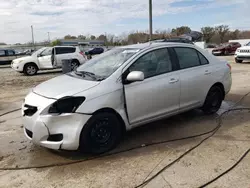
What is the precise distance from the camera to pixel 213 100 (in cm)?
567

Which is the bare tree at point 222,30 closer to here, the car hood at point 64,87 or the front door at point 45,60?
the front door at point 45,60

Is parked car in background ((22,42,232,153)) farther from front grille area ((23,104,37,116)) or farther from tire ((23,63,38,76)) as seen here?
tire ((23,63,38,76))

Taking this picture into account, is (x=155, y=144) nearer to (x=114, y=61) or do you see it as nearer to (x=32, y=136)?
(x=114, y=61)

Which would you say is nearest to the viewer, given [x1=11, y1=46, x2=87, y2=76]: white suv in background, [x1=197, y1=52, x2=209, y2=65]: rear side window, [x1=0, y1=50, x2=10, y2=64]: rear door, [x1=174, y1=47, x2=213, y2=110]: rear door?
[x1=174, y1=47, x2=213, y2=110]: rear door

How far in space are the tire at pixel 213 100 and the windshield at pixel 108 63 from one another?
6.59 ft

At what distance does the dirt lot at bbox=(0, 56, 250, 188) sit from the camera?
10.7 feet

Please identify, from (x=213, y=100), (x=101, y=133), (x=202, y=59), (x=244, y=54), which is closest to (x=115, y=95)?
(x=101, y=133)

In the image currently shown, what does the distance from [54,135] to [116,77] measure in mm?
1239

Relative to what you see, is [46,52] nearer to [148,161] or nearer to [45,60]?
[45,60]

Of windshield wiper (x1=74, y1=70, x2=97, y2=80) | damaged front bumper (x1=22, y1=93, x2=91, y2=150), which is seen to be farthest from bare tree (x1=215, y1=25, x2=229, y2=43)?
damaged front bumper (x1=22, y1=93, x2=91, y2=150)

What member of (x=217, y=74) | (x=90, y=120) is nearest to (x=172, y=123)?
(x=217, y=74)

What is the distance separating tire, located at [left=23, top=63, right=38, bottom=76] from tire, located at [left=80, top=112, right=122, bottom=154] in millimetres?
12679

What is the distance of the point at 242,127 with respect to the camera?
4969 millimetres

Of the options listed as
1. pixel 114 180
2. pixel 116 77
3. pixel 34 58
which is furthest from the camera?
pixel 34 58
